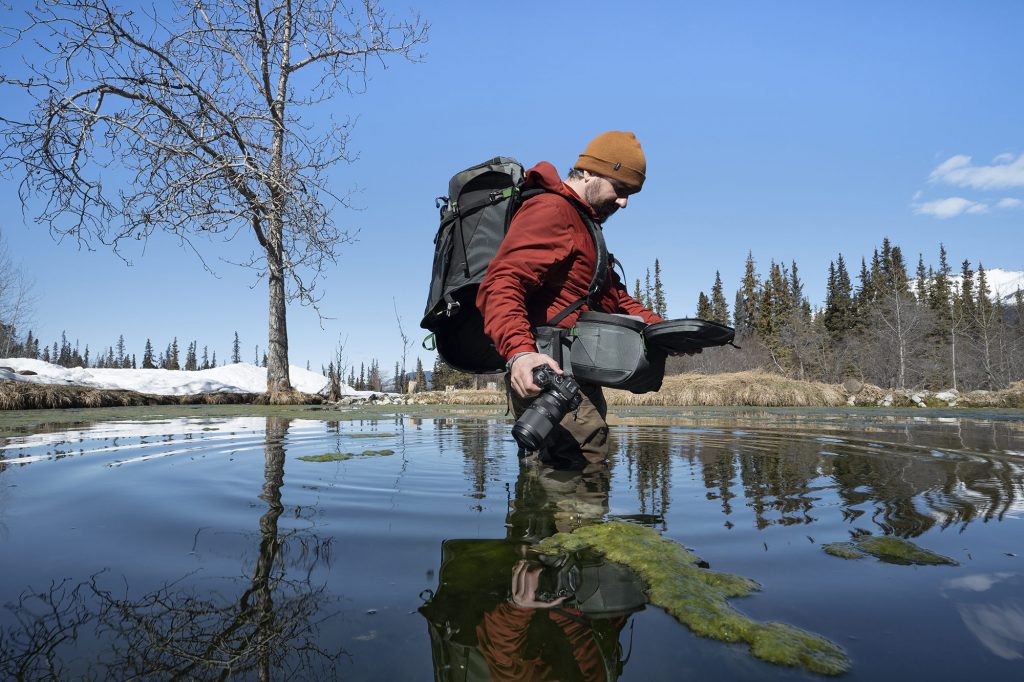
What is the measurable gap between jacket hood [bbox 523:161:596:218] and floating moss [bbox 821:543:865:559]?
2.29 meters

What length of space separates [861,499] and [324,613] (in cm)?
313

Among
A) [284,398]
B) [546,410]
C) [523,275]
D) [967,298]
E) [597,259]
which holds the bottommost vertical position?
[284,398]

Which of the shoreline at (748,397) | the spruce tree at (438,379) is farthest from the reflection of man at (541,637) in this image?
the spruce tree at (438,379)

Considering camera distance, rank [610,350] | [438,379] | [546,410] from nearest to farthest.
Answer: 1. [546,410]
2. [610,350]
3. [438,379]

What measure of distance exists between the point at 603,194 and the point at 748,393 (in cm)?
2317

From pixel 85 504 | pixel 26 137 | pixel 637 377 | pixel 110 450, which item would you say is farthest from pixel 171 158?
pixel 637 377

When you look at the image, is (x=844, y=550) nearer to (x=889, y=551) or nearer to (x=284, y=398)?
(x=889, y=551)

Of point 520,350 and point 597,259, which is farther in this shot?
point 597,259

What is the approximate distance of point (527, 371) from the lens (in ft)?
8.91

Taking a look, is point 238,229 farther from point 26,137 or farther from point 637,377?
point 637,377

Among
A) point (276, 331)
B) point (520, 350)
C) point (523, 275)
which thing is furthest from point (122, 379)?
point (520, 350)

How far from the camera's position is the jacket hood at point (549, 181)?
3.40 m

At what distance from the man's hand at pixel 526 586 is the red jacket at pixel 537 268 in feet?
3.81

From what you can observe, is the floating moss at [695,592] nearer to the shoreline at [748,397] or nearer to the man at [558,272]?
the man at [558,272]
